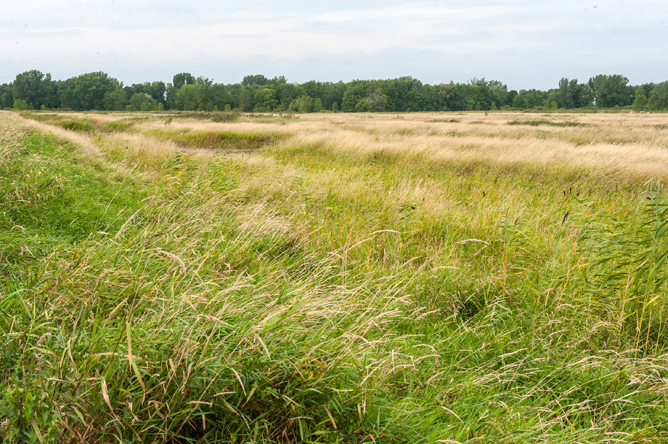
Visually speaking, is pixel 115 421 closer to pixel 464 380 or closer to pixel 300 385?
pixel 300 385

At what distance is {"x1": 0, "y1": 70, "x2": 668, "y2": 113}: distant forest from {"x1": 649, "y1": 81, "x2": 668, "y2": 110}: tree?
0.78ft

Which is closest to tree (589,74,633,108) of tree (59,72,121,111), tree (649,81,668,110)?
tree (649,81,668,110)

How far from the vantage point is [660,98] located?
79375mm

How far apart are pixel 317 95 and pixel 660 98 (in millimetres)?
78308

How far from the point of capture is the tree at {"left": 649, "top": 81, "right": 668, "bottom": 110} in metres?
76.9

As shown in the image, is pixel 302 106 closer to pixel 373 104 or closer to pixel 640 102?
pixel 373 104

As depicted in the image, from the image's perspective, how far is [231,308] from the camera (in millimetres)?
2387

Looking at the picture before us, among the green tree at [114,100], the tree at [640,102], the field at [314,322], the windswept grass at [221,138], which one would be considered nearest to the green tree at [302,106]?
the windswept grass at [221,138]

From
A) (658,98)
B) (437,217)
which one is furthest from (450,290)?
(658,98)

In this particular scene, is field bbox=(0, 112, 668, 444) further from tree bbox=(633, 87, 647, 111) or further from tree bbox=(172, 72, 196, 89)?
tree bbox=(172, 72, 196, 89)

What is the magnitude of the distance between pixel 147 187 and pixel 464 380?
5981 mm

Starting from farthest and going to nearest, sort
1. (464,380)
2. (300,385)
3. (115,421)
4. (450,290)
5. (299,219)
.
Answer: (299,219) < (450,290) < (464,380) < (300,385) < (115,421)

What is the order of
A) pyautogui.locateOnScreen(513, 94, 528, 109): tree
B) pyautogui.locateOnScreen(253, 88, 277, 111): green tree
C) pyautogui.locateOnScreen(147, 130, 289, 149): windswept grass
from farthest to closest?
1. pyautogui.locateOnScreen(513, 94, 528, 109): tree
2. pyautogui.locateOnScreen(253, 88, 277, 111): green tree
3. pyautogui.locateOnScreen(147, 130, 289, 149): windswept grass

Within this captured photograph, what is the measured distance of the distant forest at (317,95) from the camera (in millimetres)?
90562
